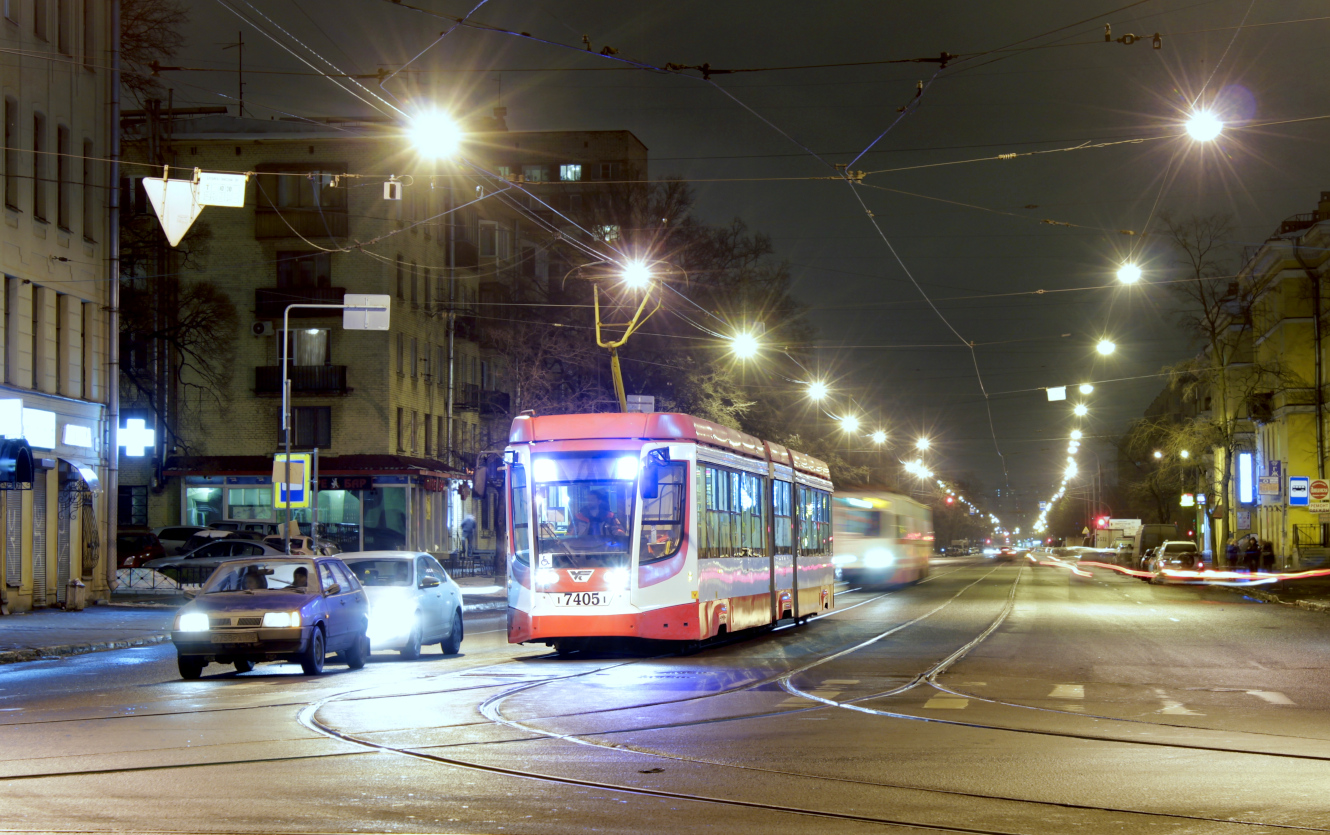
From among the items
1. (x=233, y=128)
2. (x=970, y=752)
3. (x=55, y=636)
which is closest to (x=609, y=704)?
(x=970, y=752)

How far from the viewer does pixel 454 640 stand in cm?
2169

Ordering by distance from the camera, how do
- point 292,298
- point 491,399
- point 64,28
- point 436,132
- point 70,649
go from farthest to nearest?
point 491,399
point 292,298
point 64,28
point 436,132
point 70,649

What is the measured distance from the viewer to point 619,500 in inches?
760

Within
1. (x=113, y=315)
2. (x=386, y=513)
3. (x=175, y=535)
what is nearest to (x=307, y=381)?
(x=386, y=513)

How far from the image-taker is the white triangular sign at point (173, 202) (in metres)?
21.6

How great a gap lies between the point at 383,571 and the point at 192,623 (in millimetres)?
4366

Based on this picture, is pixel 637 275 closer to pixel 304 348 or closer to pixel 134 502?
pixel 304 348

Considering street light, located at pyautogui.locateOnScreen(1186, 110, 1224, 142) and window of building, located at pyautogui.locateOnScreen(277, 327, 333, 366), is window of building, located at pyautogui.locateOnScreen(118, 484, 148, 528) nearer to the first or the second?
window of building, located at pyautogui.locateOnScreen(277, 327, 333, 366)

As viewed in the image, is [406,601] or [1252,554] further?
[1252,554]

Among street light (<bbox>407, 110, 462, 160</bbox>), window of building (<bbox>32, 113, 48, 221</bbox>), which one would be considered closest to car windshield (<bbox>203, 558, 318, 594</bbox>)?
street light (<bbox>407, 110, 462, 160</bbox>)

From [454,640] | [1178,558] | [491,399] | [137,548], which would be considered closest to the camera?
[454,640]

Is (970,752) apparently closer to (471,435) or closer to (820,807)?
(820,807)

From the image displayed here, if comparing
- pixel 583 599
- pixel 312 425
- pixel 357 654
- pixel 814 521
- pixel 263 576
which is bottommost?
pixel 357 654

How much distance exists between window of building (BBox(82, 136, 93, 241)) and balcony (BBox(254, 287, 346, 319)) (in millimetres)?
21544
